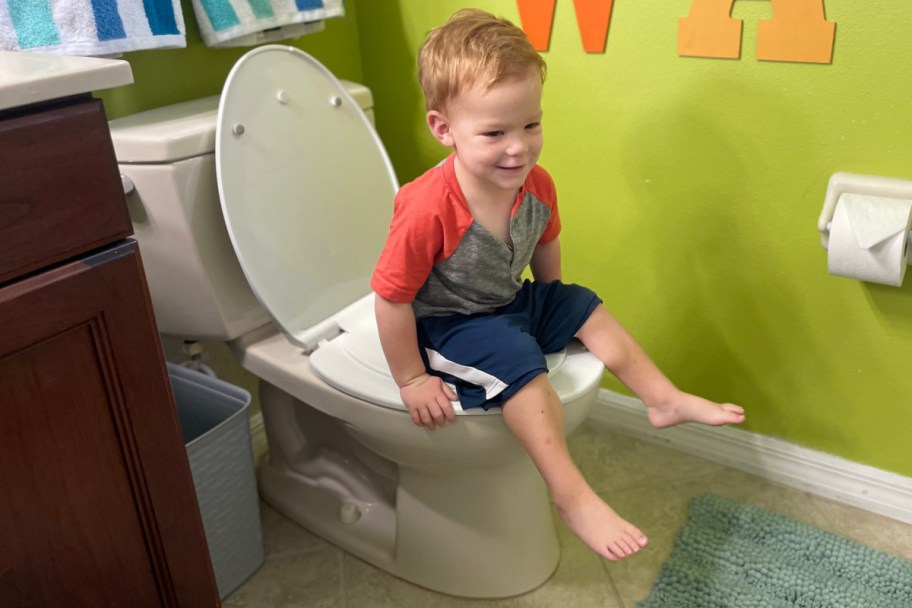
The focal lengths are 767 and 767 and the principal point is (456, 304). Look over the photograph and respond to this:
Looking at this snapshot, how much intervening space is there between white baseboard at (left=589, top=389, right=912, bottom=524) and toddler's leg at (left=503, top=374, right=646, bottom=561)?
57 cm

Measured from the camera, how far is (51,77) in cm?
65

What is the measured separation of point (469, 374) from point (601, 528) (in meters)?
0.25

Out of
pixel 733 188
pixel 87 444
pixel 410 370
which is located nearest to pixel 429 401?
pixel 410 370

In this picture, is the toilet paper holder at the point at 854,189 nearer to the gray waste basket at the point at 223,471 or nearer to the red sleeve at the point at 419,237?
the red sleeve at the point at 419,237

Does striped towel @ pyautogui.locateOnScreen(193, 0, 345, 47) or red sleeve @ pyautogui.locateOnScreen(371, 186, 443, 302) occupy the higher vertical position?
striped towel @ pyautogui.locateOnScreen(193, 0, 345, 47)

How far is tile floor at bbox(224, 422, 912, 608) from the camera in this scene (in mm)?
1211

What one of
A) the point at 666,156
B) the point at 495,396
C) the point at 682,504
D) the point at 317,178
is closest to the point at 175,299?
the point at 317,178

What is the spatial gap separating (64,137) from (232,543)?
2.49 ft

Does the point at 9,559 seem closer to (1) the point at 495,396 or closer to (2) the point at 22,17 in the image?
(1) the point at 495,396

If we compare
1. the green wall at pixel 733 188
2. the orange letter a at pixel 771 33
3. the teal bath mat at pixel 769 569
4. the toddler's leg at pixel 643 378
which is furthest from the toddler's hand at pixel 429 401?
the orange letter a at pixel 771 33

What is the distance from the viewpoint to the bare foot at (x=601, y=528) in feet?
3.01

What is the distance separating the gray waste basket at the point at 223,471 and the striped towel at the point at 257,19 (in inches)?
21.4

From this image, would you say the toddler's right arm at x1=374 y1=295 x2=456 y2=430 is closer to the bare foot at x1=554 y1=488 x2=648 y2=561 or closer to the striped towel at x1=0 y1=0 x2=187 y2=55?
the bare foot at x1=554 y1=488 x2=648 y2=561

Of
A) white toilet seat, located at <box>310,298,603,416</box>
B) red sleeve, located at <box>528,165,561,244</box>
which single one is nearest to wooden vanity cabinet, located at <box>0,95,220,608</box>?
white toilet seat, located at <box>310,298,603,416</box>
